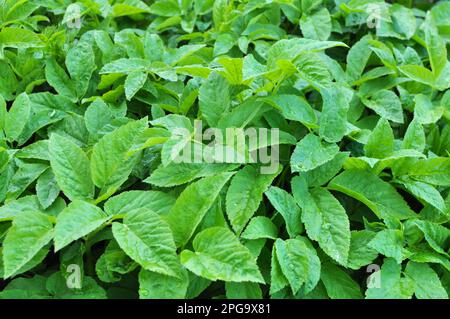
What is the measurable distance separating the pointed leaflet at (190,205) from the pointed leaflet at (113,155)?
0.56 ft

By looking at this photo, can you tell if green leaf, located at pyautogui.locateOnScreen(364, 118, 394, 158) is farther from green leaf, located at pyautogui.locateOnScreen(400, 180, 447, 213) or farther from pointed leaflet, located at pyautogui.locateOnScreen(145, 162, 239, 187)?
pointed leaflet, located at pyautogui.locateOnScreen(145, 162, 239, 187)

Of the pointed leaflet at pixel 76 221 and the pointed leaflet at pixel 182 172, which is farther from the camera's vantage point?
the pointed leaflet at pixel 182 172

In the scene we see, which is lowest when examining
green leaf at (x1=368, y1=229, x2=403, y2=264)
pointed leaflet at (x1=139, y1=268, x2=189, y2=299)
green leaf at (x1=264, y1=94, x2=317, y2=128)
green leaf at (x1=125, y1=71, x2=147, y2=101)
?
green leaf at (x1=368, y1=229, x2=403, y2=264)

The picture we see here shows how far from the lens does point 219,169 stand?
1352 millimetres

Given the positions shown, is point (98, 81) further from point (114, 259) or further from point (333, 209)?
point (333, 209)

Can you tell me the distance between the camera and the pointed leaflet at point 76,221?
1.15m

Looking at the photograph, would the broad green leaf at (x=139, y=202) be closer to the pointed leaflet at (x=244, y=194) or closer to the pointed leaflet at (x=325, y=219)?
the pointed leaflet at (x=244, y=194)

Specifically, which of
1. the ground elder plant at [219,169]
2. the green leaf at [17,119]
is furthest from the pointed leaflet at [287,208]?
the green leaf at [17,119]

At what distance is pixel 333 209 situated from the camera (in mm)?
1364

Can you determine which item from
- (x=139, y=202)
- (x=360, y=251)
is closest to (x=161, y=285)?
(x=139, y=202)

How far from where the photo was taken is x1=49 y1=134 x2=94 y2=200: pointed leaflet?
4.33 ft

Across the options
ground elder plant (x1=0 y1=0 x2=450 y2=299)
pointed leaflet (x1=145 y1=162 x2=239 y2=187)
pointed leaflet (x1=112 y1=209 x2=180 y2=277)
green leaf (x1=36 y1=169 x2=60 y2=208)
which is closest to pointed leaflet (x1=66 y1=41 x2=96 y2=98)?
ground elder plant (x1=0 y1=0 x2=450 y2=299)

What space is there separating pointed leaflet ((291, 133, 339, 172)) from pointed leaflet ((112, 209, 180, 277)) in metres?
0.36

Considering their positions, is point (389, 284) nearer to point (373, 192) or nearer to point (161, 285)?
point (373, 192)
